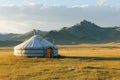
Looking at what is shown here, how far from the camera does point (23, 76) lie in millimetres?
22875

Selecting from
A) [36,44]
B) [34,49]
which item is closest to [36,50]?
[34,49]

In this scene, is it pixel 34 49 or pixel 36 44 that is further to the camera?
pixel 36 44

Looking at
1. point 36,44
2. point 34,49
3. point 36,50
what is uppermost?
point 36,44

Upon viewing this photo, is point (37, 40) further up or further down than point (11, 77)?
further up

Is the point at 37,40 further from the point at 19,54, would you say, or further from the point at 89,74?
the point at 89,74

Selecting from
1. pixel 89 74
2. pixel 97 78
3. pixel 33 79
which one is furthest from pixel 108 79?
pixel 33 79

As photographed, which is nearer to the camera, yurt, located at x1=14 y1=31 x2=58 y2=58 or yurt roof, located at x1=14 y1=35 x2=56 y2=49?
yurt, located at x1=14 y1=31 x2=58 y2=58

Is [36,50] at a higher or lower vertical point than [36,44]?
lower

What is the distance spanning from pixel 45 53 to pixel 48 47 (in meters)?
0.80

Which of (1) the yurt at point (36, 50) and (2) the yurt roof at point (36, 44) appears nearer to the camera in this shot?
(1) the yurt at point (36, 50)

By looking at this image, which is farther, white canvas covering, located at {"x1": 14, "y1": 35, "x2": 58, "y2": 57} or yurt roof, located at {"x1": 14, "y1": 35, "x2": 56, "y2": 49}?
yurt roof, located at {"x1": 14, "y1": 35, "x2": 56, "y2": 49}

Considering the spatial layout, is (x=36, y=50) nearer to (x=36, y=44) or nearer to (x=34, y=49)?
(x=34, y=49)

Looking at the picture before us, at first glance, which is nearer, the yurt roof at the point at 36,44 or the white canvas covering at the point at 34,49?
the white canvas covering at the point at 34,49

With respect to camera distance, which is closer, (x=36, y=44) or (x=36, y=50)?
(x=36, y=50)
